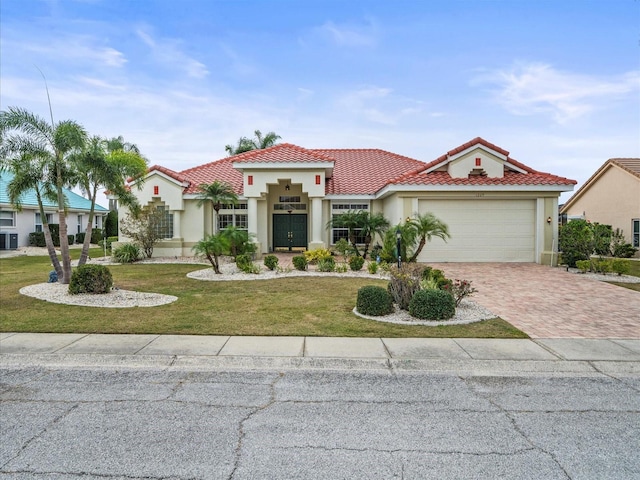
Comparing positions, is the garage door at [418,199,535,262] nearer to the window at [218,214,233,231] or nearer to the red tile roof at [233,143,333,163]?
the red tile roof at [233,143,333,163]

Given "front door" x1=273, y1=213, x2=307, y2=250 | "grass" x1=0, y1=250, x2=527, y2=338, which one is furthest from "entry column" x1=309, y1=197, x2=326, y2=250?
"grass" x1=0, y1=250, x2=527, y2=338

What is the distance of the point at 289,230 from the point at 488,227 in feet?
34.0

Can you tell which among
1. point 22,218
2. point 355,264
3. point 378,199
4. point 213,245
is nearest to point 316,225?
point 378,199

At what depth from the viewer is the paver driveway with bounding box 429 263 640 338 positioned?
24.5 ft

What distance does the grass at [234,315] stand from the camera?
7.17 m

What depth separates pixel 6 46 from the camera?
12.5 meters

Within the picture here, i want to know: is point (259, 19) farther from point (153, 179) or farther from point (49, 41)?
point (153, 179)

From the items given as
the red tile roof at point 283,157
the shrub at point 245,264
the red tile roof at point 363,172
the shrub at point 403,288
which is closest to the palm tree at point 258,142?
the red tile roof at point 363,172

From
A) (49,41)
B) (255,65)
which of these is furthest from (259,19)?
(49,41)

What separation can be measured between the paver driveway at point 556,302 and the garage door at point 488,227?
2.72 meters

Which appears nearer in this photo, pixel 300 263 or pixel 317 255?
pixel 300 263

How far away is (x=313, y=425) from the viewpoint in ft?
12.9

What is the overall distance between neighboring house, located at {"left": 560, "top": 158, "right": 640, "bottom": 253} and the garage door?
1068cm

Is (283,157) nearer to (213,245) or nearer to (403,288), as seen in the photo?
(213,245)
